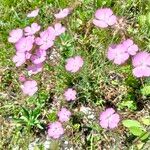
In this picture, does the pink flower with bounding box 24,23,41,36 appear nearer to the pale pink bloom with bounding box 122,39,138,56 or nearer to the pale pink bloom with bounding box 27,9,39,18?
the pale pink bloom with bounding box 27,9,39,18

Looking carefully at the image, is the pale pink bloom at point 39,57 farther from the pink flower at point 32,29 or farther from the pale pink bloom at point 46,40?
the pink flower at point 32,29

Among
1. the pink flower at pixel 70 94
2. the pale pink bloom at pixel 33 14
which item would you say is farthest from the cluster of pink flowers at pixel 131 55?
the pale pink bloom at pixel 33 14

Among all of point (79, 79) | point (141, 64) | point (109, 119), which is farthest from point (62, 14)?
point (109, 119)

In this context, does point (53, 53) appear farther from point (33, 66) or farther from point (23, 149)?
point (23, 149)

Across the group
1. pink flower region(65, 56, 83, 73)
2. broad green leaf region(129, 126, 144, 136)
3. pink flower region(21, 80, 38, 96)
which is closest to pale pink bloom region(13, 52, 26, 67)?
pink flower region(21, 80, 38, 96)

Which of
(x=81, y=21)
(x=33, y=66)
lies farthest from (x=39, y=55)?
(x=81, y=21)

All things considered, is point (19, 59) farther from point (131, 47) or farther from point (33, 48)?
point (131, 47)
